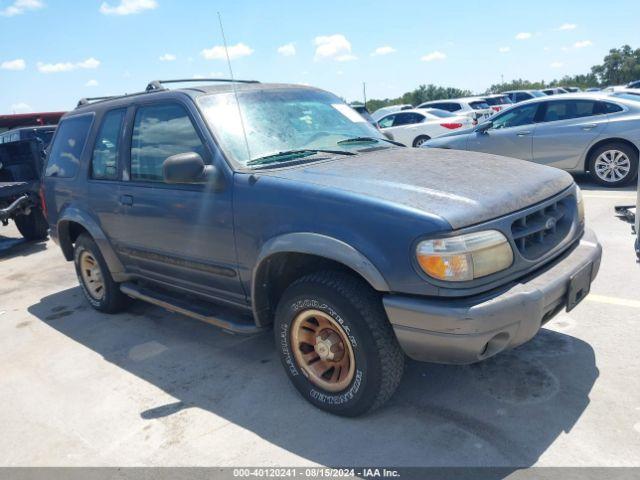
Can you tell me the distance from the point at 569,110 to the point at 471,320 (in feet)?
25.3

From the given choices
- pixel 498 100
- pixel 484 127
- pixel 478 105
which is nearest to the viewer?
pixel 484 127

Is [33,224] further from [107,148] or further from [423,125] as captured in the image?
[423,125]

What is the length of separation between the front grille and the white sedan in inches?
443

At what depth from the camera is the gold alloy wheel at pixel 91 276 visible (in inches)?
202

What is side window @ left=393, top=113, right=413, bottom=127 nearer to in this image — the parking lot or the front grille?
the parking lot

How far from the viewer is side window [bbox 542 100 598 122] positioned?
873 cm

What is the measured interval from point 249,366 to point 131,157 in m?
1.88

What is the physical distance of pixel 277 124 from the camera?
148 inches

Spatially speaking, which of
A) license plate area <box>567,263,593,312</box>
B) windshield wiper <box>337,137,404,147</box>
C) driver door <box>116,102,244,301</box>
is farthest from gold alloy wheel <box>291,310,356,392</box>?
windshield wiper <box>337,137,404,147</box>

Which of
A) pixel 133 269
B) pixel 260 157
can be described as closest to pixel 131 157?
pixel 133 269

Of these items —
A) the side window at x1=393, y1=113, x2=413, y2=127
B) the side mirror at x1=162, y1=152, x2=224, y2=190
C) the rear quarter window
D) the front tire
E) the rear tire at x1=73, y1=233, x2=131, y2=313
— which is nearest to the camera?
the front tire

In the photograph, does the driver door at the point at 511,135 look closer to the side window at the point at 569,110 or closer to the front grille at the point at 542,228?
the side window at the point at 569,110

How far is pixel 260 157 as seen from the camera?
3.50 meters

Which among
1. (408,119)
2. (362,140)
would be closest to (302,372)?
(362,140)
